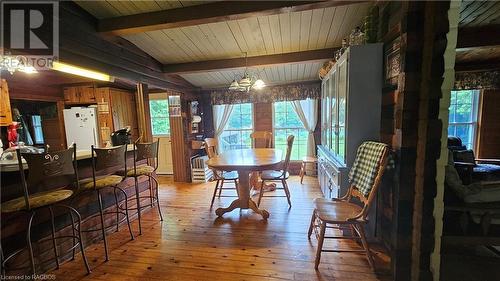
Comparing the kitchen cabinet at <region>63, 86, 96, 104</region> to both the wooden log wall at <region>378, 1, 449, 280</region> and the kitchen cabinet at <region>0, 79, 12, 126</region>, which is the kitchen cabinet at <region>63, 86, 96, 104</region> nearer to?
the kitchen cabinet at <region>0, 79, 12, 126</region>

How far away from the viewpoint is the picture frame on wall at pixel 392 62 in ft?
5.71

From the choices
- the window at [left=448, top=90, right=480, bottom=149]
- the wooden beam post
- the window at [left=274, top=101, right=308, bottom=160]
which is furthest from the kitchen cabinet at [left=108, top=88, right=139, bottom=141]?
the window at [left=448, top=90, right=480, bottom=149]

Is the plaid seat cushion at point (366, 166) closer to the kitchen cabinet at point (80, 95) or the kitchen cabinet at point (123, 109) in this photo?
the kitchen cabinet at point (123, 109)

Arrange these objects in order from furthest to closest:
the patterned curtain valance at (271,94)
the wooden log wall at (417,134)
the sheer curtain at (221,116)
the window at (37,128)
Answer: the sheer curtain at (221,116), the patterned curtain valance at (271,94), the window at (37,128), the wooden log wall at (417,134)

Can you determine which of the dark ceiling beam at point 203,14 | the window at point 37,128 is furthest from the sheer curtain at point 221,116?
the window at point 37,128

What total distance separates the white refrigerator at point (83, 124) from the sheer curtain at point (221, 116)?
7.73ft

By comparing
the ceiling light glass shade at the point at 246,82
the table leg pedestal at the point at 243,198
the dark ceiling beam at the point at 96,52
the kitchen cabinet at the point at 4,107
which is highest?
the dark ceiling beam at the point at 96,52

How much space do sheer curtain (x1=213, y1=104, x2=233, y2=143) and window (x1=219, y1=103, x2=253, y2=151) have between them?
105mm

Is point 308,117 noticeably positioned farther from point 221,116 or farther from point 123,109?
point 123,109

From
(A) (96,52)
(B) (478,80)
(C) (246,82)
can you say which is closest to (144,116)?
(A) (96,52)

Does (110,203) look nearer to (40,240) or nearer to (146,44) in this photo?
(40,240)

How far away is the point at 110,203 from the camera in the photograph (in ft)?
8.81

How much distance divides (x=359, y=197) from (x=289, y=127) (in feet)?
10.2

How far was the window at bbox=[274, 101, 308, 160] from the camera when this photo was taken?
4.92 meters
